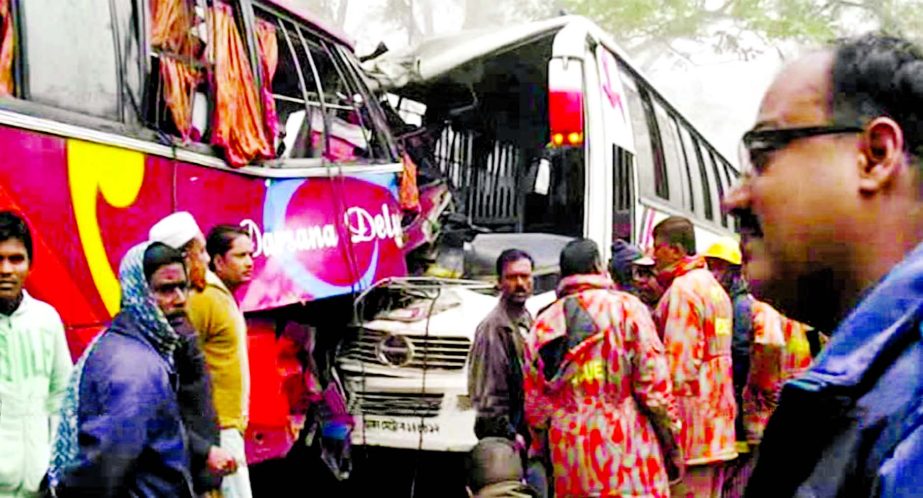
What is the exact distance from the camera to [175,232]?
4.36 m

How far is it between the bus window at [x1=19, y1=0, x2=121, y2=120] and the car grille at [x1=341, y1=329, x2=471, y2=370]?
2.53 meters

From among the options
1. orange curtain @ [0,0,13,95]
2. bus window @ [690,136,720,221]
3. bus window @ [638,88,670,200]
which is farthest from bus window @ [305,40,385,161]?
bus window @ [690,136,720,221]

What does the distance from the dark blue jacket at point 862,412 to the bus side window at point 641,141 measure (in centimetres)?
825

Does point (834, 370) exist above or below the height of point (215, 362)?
above

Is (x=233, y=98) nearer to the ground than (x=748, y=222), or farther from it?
farther from it

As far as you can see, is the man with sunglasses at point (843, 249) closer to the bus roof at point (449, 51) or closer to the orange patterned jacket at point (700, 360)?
the orange patterned jacket at point (700, 360)

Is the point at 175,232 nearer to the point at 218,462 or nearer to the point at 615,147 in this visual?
the point at 218,462

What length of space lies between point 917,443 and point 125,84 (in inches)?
163

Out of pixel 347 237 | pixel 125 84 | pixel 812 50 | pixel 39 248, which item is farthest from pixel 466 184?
pixel 812 50

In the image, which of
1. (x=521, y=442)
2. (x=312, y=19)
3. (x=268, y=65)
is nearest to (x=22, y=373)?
(x=521, y=442)

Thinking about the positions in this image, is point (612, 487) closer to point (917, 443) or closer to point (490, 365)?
point (490, 365)

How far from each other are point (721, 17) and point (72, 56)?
22282mm

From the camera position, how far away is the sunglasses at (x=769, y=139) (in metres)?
1.33

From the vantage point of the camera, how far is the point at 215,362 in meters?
4.67
